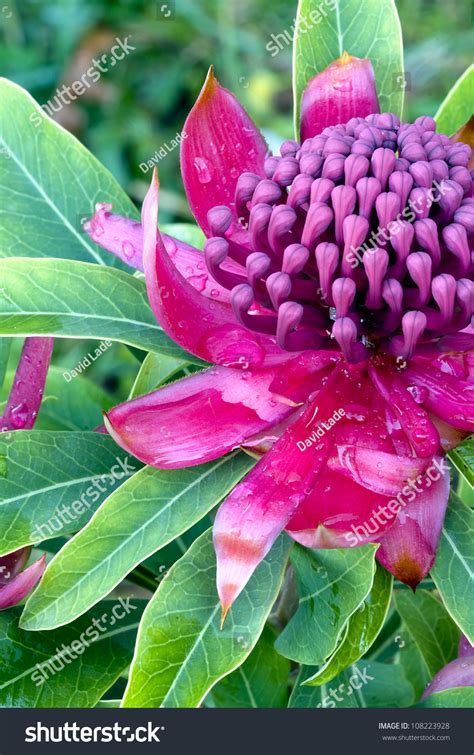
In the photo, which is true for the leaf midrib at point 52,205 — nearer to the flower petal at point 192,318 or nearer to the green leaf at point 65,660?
the flower petal at point 192,318

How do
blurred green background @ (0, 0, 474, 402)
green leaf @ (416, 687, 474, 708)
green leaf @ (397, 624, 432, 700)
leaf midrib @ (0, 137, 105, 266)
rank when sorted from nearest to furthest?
green leaf @ (416, 687, 474, 708), leaf midrib @ (0, 137, 105, 266), green leaf @ (397, 624, 432, 700), blurred green background @ (0, 0, 474, 402)

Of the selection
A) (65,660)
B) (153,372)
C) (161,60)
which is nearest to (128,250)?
(153,372)

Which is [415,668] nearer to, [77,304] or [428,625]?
[428,625]

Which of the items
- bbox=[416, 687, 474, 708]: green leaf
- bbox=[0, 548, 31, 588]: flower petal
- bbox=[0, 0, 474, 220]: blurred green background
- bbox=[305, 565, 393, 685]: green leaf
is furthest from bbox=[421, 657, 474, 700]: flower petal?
bbox=[0, 0, 474, 220]: blurred green background

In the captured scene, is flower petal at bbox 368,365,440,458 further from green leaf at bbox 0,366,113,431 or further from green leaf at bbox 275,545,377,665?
green leaf at bbox 0,366,113,431

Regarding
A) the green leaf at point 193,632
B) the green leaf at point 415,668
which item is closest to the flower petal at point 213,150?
the green leaf at point 193,632

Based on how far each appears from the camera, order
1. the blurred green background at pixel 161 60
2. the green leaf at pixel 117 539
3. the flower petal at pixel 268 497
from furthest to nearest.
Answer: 1. the blurred green background at pixel 161 60
2. the green leaf at pixel 117 539
3. the flower petal at pixel 268 497
